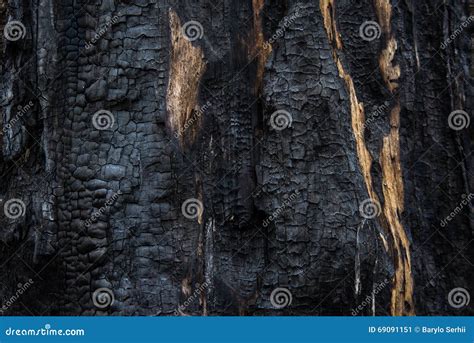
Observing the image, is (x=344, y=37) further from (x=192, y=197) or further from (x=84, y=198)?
(x=84, y=198)

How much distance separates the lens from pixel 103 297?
263cm

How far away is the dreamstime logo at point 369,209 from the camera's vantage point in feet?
8.38

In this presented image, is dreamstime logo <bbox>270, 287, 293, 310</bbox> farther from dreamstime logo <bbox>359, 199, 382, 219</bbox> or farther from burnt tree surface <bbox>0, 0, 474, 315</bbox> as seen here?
dreamstime logo <bbox>359, 199, 382, 219</bbox>

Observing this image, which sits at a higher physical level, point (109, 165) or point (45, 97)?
point (45, 97)

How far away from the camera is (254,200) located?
261 centimetres

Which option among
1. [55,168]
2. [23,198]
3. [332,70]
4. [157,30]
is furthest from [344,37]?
[23,198]

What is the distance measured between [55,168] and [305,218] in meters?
1.01

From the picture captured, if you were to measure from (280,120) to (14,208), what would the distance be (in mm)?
1131
